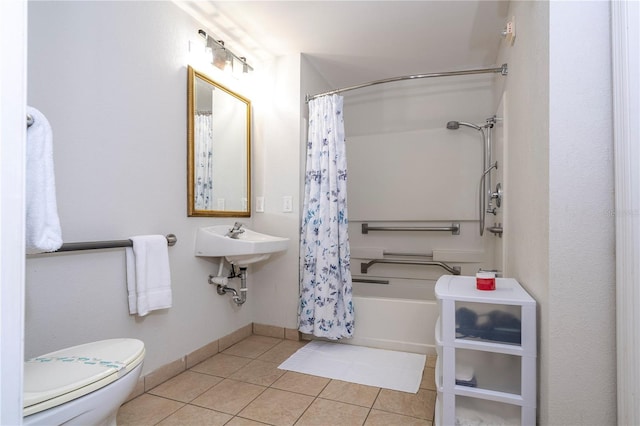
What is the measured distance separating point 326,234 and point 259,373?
97cm

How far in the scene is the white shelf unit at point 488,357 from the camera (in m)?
1.19

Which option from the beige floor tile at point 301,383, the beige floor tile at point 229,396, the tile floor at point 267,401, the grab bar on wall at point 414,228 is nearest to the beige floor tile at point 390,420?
the tile floor at point 267,401

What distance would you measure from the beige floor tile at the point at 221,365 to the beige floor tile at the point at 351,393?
59cm

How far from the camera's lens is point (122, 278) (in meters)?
1.60

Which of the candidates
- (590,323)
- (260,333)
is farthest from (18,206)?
(260,333)

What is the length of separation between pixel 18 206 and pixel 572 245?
1464 mm

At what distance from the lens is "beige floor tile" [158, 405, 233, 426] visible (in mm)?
1464

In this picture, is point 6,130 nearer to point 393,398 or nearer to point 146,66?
point 146,66

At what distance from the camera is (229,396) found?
1.70m

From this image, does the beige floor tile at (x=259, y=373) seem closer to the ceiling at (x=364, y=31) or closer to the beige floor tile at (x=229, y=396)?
the beige floor tile at (x=229, y=396)

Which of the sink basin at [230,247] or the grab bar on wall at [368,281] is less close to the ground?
the sink basin at [230,247]

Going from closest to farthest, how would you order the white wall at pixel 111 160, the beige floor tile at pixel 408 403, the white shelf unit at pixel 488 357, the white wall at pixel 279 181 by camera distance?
the white shelf unit at pixel 488 357 < the white wall at pixel 111 160 < the beige floor tile at pixel 408 403 < the white wall at pixel 279 181

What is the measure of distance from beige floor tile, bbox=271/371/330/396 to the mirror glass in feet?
3.56

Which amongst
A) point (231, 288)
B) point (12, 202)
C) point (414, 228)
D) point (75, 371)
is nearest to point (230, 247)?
point (231, 288)
